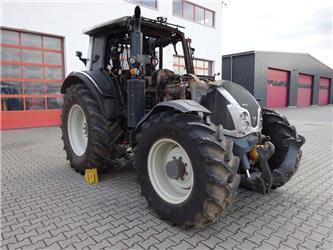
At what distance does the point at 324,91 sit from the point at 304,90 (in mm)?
6594

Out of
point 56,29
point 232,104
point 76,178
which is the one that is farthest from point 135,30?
point 56,29

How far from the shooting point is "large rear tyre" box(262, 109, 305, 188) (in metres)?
3.12

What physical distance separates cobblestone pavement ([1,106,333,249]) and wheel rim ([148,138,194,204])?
33 cm

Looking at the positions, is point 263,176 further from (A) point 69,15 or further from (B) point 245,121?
(A) point 69,15

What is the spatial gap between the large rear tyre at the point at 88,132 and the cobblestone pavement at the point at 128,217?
1.08 ft

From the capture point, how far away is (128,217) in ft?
9.42

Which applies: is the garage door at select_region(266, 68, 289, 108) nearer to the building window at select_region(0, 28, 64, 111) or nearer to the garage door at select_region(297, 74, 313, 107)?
the garage door at select_region(297, 74, 313, 107)

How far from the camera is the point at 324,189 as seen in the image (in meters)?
3.75

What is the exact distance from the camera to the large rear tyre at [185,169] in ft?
7.45

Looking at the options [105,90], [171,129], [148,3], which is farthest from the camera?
[148,3]

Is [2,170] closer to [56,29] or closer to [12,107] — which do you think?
[12,107]

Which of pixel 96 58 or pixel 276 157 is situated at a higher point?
pixel 96 58

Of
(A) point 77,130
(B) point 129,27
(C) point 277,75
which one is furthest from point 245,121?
(C) point 277,75

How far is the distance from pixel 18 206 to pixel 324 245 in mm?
3443
